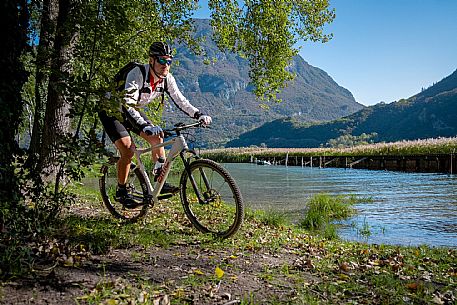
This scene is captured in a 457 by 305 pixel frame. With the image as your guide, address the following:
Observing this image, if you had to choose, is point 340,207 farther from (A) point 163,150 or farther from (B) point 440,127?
(B) point 440,127

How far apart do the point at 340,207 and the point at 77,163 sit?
31.1 feet

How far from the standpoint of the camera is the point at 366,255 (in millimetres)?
5781

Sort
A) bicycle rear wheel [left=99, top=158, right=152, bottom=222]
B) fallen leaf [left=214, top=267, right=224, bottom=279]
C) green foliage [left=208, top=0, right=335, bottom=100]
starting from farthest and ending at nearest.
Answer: green foliage [left=208, top=0, right=335, bottom=100] → bicycle rear wheel [left=99, top=158, right=152, bottom=222] → fallen leaf [left=214, top=267, right=224, bottom=279]

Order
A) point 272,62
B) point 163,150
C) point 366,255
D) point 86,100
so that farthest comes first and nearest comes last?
point 272,62 → point 163,150 → point 366,255 → point 86,100

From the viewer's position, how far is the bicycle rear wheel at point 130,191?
20.8 ft

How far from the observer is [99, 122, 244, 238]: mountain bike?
18.5 feet

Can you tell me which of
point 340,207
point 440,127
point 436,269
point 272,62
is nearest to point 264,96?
point 272,62

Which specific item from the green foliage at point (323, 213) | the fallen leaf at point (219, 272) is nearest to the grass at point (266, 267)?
the fallen leaf at point (219, 272)

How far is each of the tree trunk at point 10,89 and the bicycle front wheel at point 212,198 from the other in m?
2.62

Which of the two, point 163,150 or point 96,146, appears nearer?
point 96,146

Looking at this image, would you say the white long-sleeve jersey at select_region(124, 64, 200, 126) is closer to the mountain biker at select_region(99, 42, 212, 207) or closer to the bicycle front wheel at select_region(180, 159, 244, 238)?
the mountain biker at select_region(99, 42, 212, 207)

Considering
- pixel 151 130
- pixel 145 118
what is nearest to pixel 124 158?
pixel 145 118

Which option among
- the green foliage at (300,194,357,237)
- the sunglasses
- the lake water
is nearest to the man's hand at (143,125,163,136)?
the sunglasses

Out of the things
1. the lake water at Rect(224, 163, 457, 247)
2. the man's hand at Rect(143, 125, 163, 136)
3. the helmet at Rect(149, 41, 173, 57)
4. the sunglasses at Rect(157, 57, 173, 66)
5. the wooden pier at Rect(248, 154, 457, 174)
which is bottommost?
the lake water at Rect(224, 163, 457, 247)
